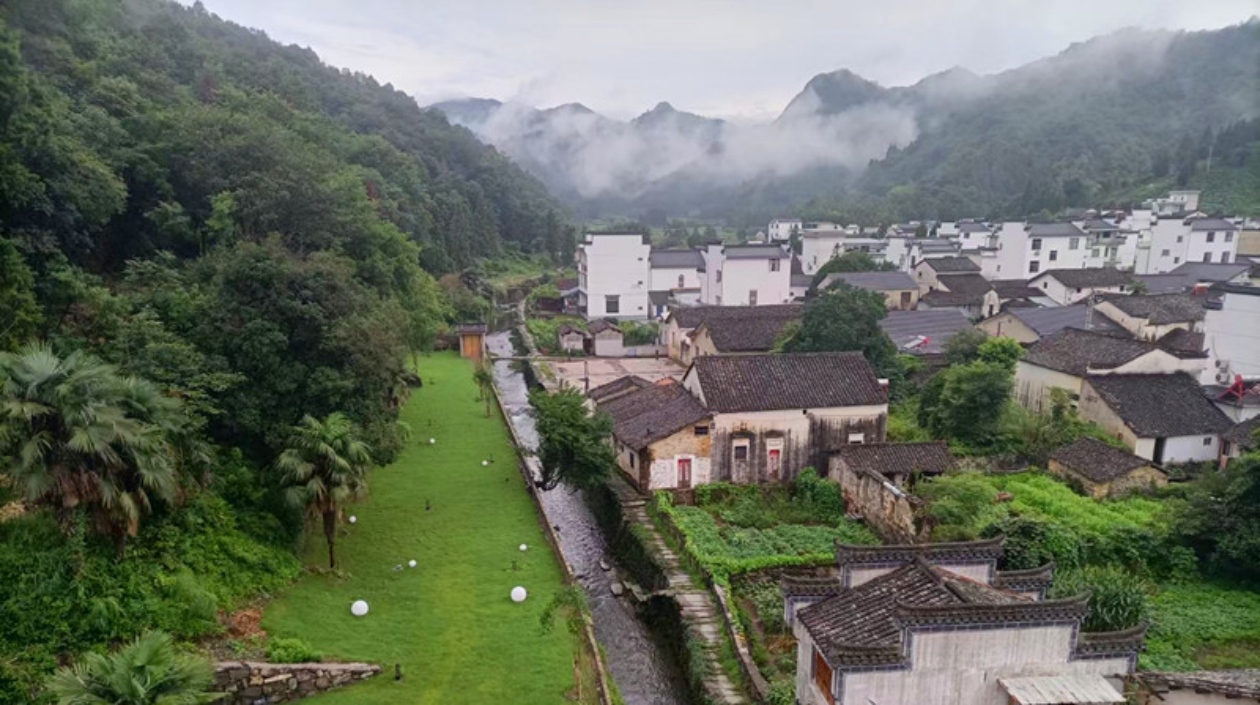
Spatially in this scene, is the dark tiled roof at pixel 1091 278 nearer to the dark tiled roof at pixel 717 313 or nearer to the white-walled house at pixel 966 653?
the dark tiled roof at pixel 717 313

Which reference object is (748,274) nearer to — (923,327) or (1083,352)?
(923,327)

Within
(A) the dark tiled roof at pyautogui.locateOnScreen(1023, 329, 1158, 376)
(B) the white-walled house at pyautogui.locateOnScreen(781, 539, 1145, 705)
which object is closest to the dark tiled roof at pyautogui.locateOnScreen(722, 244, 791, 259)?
(A) the dark tiled roof at pyautogui.locateOnScreen(1023, 329, 1158, 376)

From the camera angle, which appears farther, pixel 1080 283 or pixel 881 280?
pixel 881 280

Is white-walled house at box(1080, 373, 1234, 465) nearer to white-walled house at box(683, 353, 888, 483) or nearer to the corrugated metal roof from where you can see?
white-walled house at box(683, 353, 888, 483)

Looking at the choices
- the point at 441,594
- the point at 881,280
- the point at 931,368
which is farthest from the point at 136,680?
the point at 881,280

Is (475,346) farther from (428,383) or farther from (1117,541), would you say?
(1117,541)

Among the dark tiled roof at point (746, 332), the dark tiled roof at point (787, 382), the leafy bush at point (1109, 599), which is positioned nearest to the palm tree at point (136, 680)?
the leafy bush at point (1109, 599)

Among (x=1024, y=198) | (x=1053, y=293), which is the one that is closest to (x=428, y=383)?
(x=1053, y=293)
